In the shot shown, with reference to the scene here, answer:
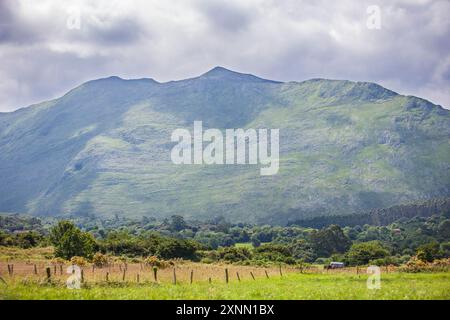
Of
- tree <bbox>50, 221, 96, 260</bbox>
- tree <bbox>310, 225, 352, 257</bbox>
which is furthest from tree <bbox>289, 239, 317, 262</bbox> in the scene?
tree <bbox>50, 221, 96, 260</bbox>

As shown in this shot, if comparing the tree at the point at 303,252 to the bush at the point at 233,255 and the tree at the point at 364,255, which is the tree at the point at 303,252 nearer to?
the tree at the point at 364,255

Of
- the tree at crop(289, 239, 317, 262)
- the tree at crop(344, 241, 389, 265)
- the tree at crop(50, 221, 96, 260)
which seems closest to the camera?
the tree at crop(50, 221, 96, 260)

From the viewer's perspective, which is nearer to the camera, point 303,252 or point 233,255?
point 233,255

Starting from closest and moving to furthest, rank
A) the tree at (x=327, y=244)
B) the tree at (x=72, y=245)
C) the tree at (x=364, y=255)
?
the tree at (x=72, y=245)
the tree at (x=364, y=255)
the tree at (x=327, y=244)

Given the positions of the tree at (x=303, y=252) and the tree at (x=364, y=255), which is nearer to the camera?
the tree at (x=364, y=255)

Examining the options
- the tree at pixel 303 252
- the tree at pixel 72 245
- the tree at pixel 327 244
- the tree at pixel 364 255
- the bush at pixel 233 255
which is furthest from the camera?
the tree at pixel 327 244

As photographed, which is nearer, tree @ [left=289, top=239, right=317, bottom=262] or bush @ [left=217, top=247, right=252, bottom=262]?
bush @ [left=217, top=247, right=252, bottom=262]

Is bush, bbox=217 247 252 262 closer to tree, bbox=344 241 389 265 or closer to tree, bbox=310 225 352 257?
tree, bbox=344 241 389 265

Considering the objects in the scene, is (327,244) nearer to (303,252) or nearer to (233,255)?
(303,252)

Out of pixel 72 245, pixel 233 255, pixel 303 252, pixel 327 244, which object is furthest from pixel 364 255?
pixel 72 245

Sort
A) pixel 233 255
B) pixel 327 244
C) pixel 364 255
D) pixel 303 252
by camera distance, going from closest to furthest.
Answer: pixel 233 255 < pixel 364 255 < pixel 303 252 < pixel 327 244

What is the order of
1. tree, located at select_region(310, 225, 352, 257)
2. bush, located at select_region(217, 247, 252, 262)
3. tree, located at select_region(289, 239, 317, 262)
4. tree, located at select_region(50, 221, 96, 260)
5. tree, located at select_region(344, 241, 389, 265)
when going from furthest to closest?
tree, located at select_region(310, 225, 352, 257) < tree, located at select_region(289, 239, 317, 262) < tree, located at select_region(344, 241, 389, 265) < bush, located at select_region(217, 247, 252, 262) < tree, located at select_region(50, 221, 96, 260)

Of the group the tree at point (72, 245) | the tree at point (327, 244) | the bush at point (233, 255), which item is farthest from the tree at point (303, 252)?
the tree at point (72, 245)

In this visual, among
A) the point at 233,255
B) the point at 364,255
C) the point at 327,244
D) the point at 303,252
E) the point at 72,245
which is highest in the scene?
the point at 72,245
